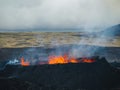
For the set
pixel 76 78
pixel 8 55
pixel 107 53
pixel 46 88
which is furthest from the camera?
pixel 107 53

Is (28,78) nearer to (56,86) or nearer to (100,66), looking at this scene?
(56,86)

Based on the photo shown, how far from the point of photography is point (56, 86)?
55312 mm

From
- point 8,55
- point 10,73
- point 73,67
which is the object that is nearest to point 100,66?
point 73,67

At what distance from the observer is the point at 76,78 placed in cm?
5853

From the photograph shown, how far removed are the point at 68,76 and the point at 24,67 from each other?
527 inches

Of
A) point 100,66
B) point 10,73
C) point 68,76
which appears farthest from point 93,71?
Result: point 10,73

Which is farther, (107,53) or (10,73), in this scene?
(107,53)

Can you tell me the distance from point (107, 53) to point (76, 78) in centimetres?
9842

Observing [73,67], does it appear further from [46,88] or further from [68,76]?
[46,88]

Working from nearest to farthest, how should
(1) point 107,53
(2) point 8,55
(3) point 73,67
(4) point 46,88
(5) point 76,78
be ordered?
(4) point 46,88
(5) point 76,78
(3) point 73,67
(2) point 8,55
(1) point 107,53

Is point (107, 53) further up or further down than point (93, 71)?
further down

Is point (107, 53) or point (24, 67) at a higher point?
point (24, 67)

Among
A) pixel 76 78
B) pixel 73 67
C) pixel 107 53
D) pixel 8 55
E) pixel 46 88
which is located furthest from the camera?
pixel 107 53

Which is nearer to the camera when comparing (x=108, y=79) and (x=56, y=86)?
(x=56, y=86)
